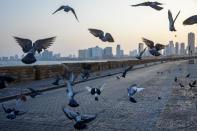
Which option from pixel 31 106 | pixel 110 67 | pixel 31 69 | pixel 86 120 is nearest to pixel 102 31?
pixel 86 120

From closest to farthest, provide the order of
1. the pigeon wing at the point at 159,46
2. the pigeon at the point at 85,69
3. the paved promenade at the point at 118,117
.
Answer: the pigeon wing at the point at 159,46
the pigeon at the point at 85,69
the paved promenade at the point at 118,117

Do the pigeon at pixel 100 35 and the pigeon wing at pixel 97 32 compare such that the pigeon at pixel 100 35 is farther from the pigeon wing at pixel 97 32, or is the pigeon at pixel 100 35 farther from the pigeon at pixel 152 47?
the pigeon at pixel 152 47

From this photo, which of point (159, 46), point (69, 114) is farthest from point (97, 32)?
point (69, 114)

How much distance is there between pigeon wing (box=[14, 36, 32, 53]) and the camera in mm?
3746

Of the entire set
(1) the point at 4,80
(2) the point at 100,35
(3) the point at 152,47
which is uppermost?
(2) the point at 100,35

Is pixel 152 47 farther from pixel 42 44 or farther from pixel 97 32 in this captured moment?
pixel 42 44

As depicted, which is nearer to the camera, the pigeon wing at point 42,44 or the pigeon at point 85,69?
the pigeon wing at point 42,44

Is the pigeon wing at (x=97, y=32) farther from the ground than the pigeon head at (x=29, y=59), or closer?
farther from the ground

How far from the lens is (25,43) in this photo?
382cm

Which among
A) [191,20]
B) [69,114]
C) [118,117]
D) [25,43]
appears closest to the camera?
[191,20]

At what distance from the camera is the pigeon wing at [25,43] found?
3.75 meters

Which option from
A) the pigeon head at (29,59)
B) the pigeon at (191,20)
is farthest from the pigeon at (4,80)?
the pigeon at (191,20)

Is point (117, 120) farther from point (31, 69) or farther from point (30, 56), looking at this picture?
point (31, 69)

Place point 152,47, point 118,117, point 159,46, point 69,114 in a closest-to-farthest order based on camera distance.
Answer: point 69,114, point 152,47, point 159,46, point 118,117
